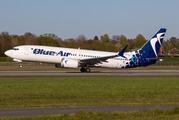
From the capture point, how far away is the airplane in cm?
3866

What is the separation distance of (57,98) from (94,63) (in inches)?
981

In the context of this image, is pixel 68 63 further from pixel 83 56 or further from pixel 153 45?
pixel 153 45

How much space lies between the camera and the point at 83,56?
40781 millimetres

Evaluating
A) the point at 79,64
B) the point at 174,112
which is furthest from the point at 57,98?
the point at 79,64

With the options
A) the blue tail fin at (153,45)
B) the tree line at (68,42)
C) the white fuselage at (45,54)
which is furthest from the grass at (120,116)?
the tree line at (68,42)

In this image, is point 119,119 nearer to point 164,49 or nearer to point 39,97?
point 39,97

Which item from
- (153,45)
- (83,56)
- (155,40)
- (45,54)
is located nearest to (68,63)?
(83,56)

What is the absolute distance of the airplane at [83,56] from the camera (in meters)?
38.7

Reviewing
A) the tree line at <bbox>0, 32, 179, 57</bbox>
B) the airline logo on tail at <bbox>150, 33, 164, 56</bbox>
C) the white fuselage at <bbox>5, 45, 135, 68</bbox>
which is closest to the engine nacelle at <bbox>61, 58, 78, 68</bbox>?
the white fuselage at <bbox>5, 45, 135, 68</bbox>

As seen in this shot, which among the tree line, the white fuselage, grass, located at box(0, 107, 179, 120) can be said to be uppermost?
the tree line

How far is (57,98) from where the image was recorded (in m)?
16.2

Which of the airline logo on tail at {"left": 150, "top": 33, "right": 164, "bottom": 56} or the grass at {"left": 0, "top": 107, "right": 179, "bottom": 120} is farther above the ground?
the airline logo on tail at {"left": 150, "top": 33, "right": 164, "bottom": 56}

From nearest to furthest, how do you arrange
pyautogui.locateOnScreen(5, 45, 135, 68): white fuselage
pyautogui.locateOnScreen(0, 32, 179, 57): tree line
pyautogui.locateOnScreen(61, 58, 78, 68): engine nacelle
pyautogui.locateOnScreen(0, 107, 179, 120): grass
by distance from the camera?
pyautogui.locateOnScreen(0, 107, 179, 120): grass
pyautogui.locateOnScreen(61, 58, 78, 68): engine nacelle
pyautogui.locateOnScreen(5, 45, 135, 68): white fuselage
pyautogui.locateOnScreen(0, 32, 179, 57): tree line

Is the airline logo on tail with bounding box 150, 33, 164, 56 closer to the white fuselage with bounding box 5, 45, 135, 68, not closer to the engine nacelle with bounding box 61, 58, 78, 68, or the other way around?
the white fuselage with bounding box 5, 45, 135, 68
